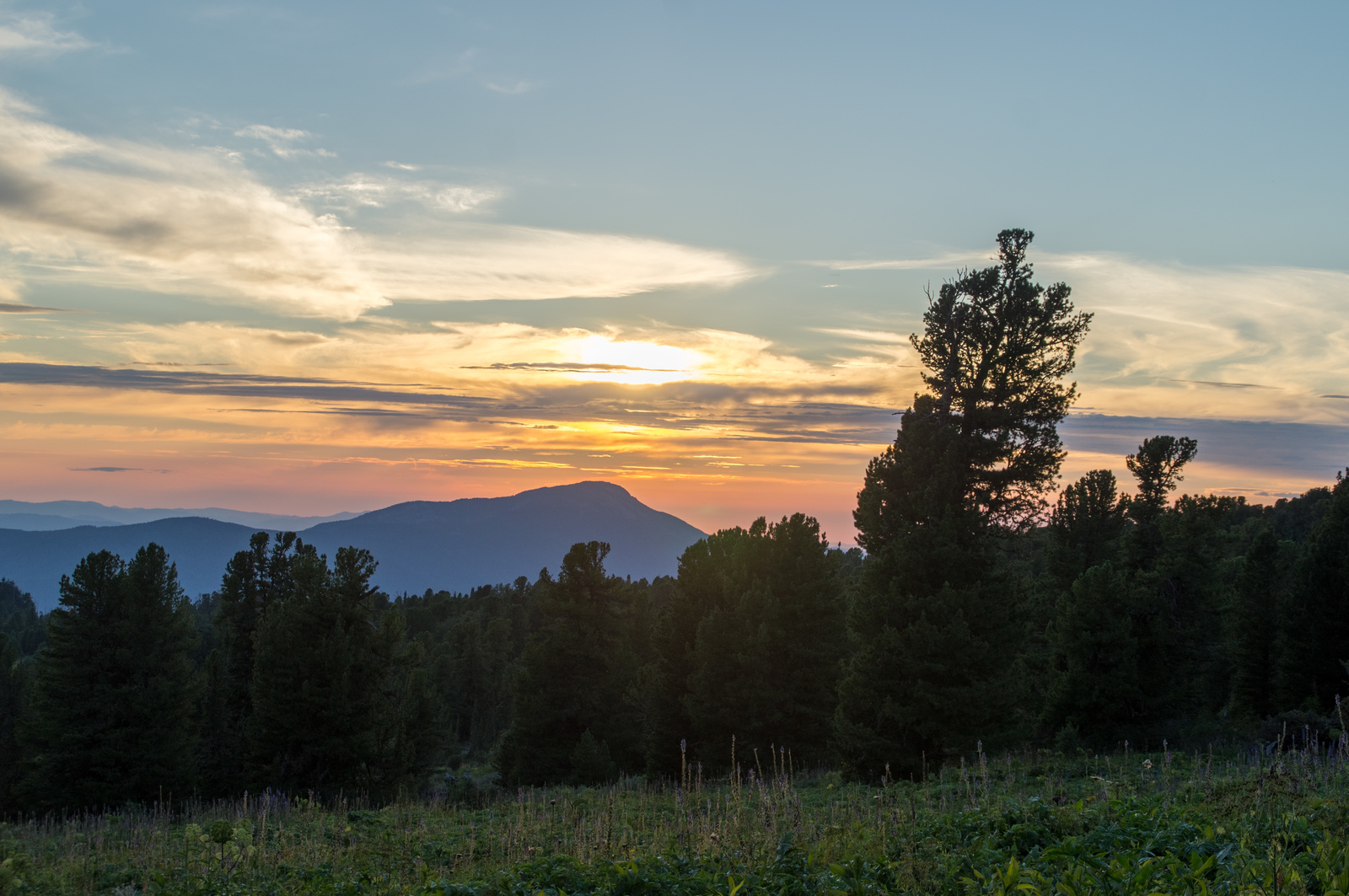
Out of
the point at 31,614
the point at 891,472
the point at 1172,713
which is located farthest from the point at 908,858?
the point at 31,614

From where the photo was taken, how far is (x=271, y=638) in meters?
27.7

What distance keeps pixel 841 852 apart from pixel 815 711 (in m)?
21.0

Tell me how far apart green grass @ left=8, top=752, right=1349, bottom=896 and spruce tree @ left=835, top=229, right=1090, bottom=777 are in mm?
6976

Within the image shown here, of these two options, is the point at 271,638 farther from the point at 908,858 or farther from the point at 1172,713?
the point at 1172,713

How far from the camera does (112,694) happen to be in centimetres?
3019

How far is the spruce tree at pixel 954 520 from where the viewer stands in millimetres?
18156

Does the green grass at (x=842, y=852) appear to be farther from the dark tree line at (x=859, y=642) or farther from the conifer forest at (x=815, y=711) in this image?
the dark tree line at (x=859, y=642)

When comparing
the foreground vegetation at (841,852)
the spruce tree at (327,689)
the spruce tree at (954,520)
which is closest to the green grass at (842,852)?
the foreground vegetation at (841,852)

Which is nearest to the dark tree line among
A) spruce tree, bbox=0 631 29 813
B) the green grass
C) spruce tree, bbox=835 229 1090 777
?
spruce tree, bbox=835 229 1090 777

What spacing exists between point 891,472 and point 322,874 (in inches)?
617

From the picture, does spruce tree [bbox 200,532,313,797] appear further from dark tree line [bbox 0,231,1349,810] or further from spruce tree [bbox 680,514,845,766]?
spruce tree [bbox 680,514,845,766]

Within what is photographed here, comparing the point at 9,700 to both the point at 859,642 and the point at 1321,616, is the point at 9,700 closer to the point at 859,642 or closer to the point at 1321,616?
the point at 859,642

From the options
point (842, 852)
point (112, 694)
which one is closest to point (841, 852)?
point (842, 852)

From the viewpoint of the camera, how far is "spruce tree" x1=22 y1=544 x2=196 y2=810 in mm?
29266
